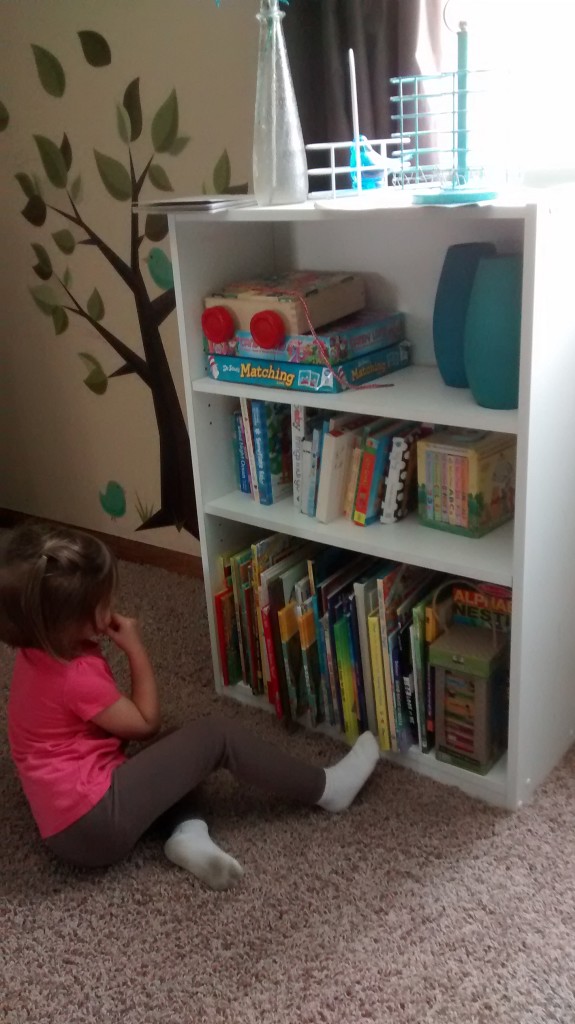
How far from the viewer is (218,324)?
60.9 inches

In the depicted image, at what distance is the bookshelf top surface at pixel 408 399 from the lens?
1276 mm

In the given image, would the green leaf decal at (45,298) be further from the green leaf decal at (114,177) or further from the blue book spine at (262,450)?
the blue book spine at (262,450)

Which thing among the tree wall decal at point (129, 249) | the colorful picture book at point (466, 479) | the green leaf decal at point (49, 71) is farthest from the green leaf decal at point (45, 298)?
the colorful picture book at point (466, 479)

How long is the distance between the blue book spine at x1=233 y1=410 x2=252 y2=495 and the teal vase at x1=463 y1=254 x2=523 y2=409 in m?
0.54

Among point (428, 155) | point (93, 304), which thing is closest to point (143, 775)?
point (428, 155)

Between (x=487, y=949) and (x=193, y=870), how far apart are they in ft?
1.48

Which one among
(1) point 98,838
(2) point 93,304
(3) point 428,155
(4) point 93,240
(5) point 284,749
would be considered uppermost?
(3) point 428,155

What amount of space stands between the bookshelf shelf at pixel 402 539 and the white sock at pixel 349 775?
1.14ft

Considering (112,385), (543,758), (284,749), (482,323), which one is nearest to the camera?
(482,323)

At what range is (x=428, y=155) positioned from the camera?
1531mm

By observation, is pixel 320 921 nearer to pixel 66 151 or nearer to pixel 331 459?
pixel 331 459

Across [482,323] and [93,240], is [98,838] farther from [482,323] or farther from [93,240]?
[93,240]

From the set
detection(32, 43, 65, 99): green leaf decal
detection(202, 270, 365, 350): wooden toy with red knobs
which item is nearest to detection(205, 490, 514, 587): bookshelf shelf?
detection(202, 270, 365, 350): wooden toy with red knobs

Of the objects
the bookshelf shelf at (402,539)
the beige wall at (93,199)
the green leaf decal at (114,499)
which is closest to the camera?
the bookshelf shelf at (402,539)
